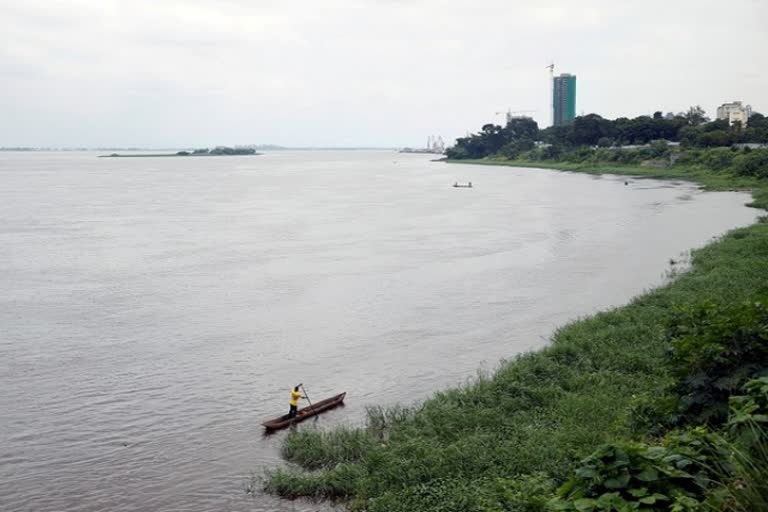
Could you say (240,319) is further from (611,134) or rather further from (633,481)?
(611,134)

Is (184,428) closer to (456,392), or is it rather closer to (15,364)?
(456,392)

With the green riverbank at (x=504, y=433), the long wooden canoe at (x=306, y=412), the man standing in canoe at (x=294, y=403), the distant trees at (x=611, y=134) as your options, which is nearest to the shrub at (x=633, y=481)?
the green riverbank at (x=504, y=433)

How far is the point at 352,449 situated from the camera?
1099 centimetres

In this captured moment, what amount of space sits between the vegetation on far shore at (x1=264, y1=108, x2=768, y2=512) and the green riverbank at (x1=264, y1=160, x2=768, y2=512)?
0.02 m

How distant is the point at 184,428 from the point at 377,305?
9638 mm

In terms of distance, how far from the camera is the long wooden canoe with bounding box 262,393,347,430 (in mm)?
12623

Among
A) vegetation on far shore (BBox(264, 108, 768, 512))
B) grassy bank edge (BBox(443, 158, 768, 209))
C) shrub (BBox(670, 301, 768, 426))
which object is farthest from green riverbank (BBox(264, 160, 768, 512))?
grassy bank edge (BBox(443, 158, 768, 209))

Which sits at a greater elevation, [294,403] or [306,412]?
[294,403]

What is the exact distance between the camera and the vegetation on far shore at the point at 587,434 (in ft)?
19.3

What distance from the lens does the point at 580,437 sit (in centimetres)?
979

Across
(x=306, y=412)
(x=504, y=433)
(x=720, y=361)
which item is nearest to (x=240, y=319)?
(x=306, y=412)

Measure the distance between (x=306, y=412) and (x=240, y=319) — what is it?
8222 mm

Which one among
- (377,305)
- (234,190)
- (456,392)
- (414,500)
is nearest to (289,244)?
(377,305)

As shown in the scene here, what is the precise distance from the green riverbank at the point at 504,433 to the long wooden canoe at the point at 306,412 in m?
0.58
